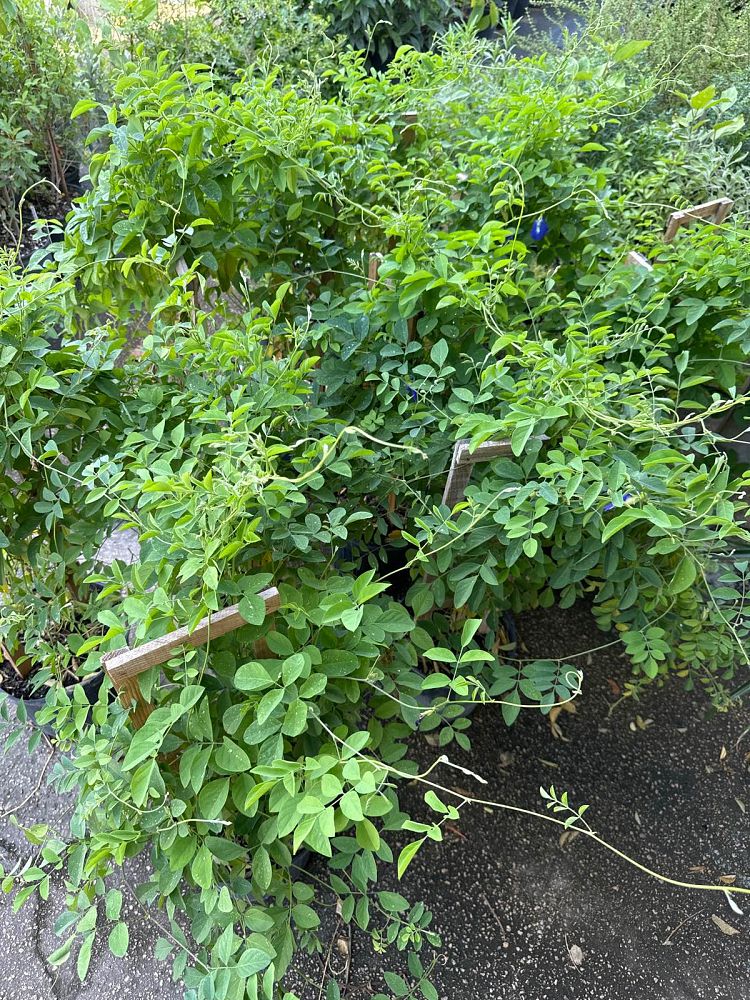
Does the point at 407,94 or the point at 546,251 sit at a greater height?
the point at 407,94

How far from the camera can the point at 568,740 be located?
2.02 m

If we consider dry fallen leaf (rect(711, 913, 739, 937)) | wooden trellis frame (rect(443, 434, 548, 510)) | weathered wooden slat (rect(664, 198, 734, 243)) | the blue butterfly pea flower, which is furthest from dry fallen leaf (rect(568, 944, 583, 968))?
weathered wooden slat (rect(664, 198, 734, 243))

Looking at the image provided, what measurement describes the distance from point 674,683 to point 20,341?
2164mm

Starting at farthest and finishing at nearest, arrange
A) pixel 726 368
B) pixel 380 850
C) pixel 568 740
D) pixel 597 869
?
1. pixel 568 740
2. pixel 597 869
3. pixel 726 368
4. pixel 380 850

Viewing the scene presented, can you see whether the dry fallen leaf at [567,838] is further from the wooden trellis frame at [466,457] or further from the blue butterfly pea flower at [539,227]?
the blue butterfly pea flower at [539,227]

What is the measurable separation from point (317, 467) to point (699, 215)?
→ 1739mm

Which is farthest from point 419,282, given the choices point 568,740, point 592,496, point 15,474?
point 568,740

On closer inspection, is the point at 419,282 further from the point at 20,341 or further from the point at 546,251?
the point at 20,341

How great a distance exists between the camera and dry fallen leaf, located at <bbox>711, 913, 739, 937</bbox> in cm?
171

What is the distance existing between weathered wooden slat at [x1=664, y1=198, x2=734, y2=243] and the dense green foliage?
24 centimetres

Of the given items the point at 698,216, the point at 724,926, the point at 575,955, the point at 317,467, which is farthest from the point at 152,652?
the point at 698,216

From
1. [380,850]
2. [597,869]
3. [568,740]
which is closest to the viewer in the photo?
[380,850]

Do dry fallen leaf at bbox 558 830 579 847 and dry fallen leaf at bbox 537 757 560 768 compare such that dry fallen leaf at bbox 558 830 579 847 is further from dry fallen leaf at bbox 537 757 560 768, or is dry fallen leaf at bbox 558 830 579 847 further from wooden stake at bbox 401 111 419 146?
wooden stake at bbox 401 111 419 146

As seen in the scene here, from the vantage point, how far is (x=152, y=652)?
97cm
